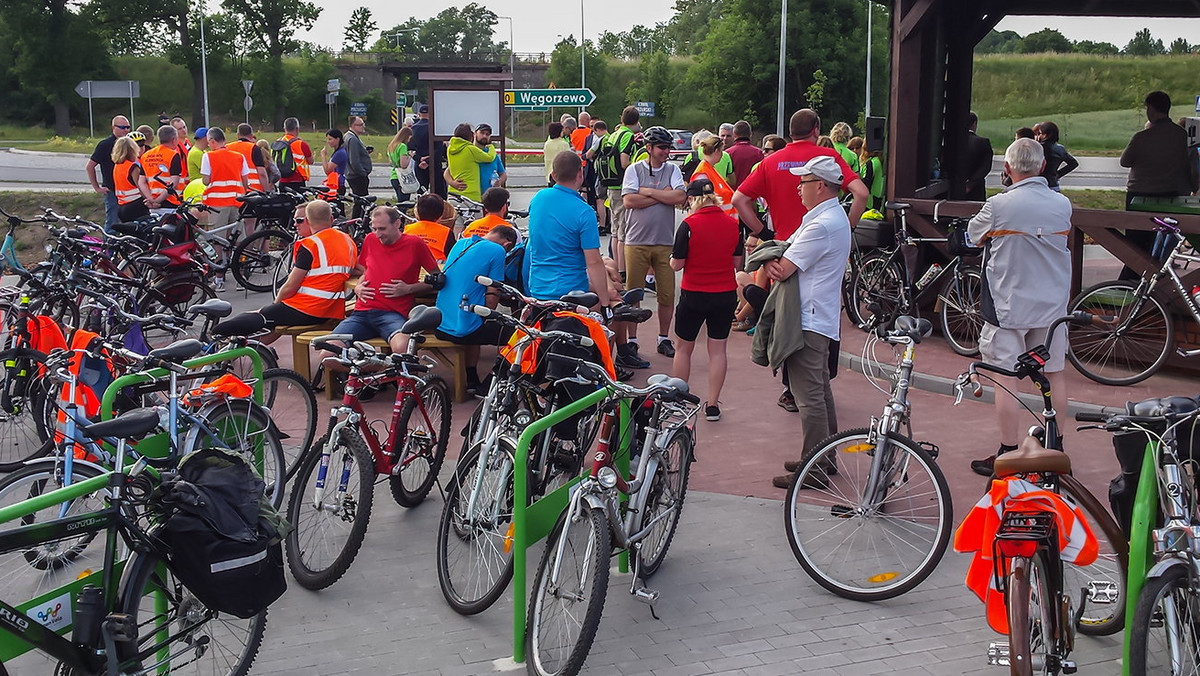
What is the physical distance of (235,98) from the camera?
74.0 metres

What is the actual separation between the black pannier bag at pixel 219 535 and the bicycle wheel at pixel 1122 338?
284 inches

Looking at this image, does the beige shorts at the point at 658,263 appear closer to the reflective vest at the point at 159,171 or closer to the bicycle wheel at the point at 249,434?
the bicycle wheel at the point at 249,434

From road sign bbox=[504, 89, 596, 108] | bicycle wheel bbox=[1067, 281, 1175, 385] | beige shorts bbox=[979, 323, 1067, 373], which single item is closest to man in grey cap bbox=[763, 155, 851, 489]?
beige shorts bbox=[979, 323, 1067, 373]

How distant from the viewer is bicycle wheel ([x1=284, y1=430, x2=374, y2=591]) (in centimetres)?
549

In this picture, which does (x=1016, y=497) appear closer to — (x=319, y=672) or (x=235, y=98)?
(x=319, y=672)

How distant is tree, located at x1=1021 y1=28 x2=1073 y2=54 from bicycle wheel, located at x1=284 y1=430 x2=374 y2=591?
1086 cm

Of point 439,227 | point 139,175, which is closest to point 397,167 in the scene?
point 139,175

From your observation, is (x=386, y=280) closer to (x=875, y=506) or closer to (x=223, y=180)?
(x=875, y=506)

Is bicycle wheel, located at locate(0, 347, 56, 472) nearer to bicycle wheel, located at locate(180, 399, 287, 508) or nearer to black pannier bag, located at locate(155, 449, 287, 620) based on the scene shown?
bicycle wheel, located at locate(180, 399, 287, 508)

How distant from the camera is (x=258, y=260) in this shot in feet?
45.3

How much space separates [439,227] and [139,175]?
218 inches

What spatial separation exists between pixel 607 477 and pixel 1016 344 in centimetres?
339

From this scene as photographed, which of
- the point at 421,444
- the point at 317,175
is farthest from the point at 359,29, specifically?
the point at 421,444

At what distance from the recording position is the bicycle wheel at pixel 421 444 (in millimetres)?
6281
